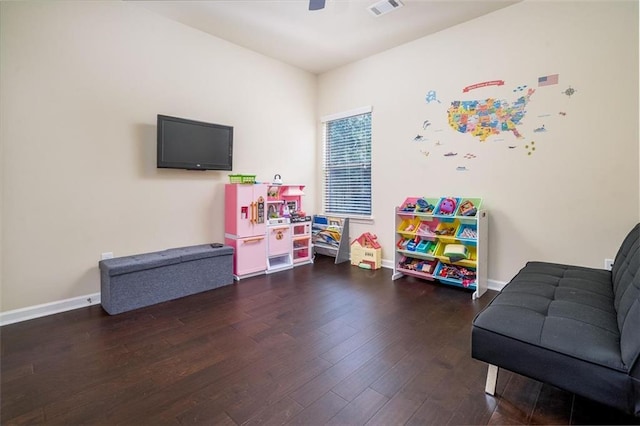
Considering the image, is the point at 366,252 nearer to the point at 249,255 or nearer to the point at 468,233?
the point at 468,233

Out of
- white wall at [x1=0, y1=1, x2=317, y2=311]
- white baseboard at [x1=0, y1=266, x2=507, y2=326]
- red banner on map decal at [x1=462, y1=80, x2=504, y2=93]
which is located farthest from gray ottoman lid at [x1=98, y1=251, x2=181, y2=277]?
red banner on map decal at [x1=462, y1=80, x2=504, y2=93]

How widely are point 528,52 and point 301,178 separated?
10.7 feet

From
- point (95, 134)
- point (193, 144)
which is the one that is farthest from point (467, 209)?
point (95, 134)

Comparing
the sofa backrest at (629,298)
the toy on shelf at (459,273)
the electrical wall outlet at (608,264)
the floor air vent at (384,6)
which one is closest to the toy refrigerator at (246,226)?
the toy on shelf at (459,273)

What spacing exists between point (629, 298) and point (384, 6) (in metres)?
3.19

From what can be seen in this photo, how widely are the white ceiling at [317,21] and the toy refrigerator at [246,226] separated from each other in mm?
1883

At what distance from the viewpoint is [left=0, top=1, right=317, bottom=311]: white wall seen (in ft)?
8.61


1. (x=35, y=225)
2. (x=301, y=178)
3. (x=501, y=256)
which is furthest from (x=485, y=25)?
(x=35, y=225)

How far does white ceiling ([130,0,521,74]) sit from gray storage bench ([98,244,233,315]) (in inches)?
103

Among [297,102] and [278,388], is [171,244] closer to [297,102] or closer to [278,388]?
[278,388]

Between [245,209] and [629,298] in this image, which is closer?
[629,298]

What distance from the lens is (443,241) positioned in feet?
11.9

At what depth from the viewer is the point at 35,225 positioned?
2711 mm

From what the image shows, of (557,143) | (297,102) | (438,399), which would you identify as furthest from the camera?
(297,102)
